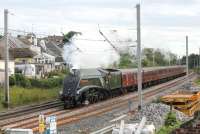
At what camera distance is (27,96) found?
42.4 m

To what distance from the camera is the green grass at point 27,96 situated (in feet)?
133

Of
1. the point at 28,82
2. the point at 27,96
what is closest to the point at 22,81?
the point at 28,82

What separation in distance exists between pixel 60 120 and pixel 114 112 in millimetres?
4583

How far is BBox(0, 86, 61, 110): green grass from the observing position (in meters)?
40.5

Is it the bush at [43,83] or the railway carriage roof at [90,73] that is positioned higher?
the railway carriage roof at [90,73]

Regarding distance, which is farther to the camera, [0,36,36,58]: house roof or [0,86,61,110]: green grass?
[0,36,36,58]: house roof

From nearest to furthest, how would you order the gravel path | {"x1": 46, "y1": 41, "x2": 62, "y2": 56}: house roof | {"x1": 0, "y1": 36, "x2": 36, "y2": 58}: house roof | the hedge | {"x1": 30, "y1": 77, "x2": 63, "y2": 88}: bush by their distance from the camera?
1. the gravel path
2. the hedge
3. {"x1": 30, "y1": 77, "x2": 63, "y2": 88}: bush
4. {"x1": 0, "y1": 36, "x2": 36, "y2": 58}: house roof
5. {"x1": 46, "y1": 41, "x2": 62, "y2": 56}: house roof

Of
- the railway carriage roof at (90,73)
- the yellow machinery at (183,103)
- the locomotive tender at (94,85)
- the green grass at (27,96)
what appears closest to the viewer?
the yellow machinery at (183,103)

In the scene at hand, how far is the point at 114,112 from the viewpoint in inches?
1218

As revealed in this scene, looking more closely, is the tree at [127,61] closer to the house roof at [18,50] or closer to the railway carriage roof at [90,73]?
the house roof at [18,50]

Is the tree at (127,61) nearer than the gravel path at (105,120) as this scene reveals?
No

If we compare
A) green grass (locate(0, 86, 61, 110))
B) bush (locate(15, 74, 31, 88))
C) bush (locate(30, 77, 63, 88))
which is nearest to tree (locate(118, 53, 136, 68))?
bush (locate(30, 77, 63, 88))

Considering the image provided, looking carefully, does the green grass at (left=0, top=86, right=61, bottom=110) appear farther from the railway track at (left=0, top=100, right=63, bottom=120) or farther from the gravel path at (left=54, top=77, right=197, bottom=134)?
the gravel path at (left=54, top=77, right=197, bottom=134)

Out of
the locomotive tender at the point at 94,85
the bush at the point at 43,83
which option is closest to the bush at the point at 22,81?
the bush at the point at 43,83
